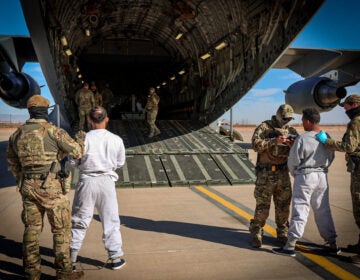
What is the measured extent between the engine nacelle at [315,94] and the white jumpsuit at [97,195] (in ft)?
33.4

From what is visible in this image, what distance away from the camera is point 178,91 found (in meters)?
20.0

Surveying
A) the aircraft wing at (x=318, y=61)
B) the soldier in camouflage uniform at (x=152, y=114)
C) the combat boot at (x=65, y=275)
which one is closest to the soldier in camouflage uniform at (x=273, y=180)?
the combat boot at (x=65, y=275)

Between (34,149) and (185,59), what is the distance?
1481 centimetres

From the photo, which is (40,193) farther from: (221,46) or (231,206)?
(221,46)

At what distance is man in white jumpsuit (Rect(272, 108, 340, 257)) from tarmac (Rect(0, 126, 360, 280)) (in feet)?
0.74

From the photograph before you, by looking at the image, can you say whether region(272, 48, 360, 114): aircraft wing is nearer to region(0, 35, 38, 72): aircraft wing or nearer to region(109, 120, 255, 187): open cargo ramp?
region(109, 120, 255, 187): open cargo ramp

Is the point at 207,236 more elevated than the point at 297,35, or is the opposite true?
the point at 297,35

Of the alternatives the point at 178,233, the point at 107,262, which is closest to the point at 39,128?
the point at 107,262

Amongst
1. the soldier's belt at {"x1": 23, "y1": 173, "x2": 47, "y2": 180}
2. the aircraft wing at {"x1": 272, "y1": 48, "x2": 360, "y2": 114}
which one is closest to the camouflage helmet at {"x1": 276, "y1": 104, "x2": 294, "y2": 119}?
the soldier's belt at {"x1": 23, "y1": 173, "x2": 47, "y2": 180}

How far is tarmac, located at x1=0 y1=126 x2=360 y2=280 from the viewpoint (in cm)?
359

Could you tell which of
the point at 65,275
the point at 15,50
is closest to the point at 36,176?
the point at 65,275

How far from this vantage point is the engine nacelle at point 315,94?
39.8ft

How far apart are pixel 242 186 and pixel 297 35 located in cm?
391

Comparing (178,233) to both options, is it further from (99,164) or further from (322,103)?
(322,103)
